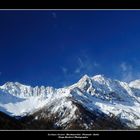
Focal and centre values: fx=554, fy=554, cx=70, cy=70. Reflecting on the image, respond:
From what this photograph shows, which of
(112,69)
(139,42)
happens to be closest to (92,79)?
(112,69)

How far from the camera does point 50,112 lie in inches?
195

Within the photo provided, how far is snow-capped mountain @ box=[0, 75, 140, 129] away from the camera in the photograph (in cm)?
498

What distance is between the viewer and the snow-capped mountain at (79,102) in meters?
4.98

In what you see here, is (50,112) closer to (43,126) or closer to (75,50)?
(43,126)

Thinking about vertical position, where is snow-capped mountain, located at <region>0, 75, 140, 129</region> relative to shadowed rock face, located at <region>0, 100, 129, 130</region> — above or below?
above

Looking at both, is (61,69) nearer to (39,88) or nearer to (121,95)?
(39,88)

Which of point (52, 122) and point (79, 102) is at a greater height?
point (79, 102)

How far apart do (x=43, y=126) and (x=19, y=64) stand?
2.07ft

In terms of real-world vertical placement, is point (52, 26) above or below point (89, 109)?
above

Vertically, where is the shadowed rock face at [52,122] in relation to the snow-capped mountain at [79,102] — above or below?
below

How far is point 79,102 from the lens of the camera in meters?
5.07

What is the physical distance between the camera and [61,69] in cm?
510
